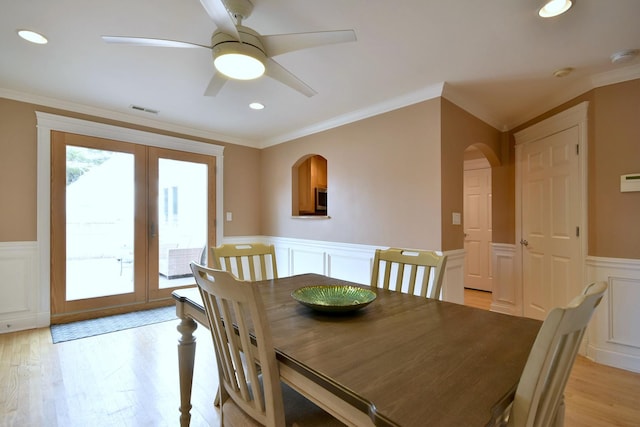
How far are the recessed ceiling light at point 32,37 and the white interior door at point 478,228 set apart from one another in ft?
17.5

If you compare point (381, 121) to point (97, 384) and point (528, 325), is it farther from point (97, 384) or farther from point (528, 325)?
point (97, 384)

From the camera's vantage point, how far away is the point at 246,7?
159cm

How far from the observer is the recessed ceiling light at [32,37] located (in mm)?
1905

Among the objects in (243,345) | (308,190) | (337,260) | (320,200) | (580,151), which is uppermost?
(580,151)

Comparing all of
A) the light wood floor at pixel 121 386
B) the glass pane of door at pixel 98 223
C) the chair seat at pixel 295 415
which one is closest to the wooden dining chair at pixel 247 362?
the chair seat at pixel 295 415

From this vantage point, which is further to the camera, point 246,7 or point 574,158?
point 574,158

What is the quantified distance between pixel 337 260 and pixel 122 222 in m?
2.63

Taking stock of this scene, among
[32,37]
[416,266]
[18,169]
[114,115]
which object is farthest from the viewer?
[114,115]

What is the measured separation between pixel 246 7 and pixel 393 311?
1.74m

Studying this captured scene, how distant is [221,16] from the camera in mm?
1333

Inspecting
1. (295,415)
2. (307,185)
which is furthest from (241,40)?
(307,185)

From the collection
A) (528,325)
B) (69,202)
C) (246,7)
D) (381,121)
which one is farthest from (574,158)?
(69,202)

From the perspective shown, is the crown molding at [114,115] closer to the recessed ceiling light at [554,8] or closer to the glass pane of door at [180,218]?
the glass pane of door at [180,218]

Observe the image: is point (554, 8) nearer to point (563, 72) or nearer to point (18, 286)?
point (563, 72)
